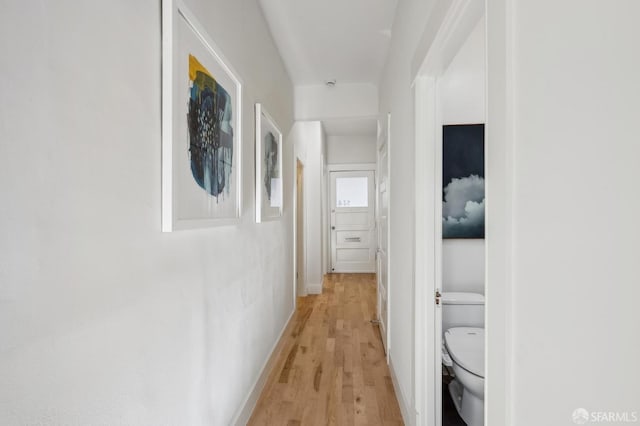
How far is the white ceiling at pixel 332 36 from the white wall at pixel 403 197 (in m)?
0.20

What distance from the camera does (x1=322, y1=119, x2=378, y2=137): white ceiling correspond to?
5023 mm

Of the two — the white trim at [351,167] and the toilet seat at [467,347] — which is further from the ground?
the white trim at [351,167]

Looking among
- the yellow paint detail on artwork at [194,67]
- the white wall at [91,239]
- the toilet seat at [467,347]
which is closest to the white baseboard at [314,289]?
the toilet seat at [467,347]

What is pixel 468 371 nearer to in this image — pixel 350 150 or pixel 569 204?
pixel 569 204

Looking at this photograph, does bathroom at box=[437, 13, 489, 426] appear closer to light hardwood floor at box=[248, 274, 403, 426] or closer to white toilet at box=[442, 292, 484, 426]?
white toilet at box=[442, 292, 484, 426]

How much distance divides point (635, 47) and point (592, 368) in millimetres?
552

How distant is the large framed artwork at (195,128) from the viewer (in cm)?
99

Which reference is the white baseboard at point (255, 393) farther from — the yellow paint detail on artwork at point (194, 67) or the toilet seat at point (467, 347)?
the yellow paint detail on artwork at point (194, 67)

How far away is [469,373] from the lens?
1647 mm

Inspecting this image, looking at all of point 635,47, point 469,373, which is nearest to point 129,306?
point 635,47

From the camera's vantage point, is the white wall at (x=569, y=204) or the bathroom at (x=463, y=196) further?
the bathroom at (x=463, y=196)

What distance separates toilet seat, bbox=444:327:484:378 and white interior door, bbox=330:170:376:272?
13.5ft

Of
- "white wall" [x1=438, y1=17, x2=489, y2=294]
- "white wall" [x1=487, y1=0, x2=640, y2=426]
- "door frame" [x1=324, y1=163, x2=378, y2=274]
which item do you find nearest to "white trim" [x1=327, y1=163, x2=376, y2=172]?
"door frame" [x1=324, y1=163, x2=378, y2=274]

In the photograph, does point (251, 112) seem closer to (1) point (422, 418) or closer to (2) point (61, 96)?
(2) point (61, 96)
